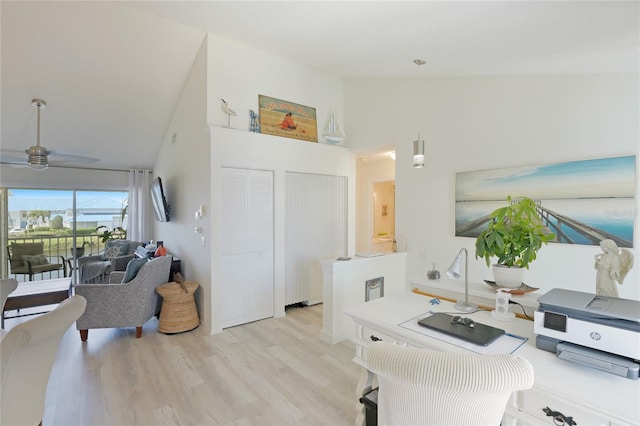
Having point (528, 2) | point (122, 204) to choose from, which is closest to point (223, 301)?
point (528, 2)

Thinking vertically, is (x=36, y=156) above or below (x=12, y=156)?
below

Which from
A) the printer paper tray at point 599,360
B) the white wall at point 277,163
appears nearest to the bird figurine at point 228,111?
the white wall at point 277,163

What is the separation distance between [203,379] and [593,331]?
268 centimetres

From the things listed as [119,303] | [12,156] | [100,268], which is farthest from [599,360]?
[12,156]

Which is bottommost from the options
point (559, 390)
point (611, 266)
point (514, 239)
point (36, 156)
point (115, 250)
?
point (115, 250)

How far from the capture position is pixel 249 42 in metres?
3.71

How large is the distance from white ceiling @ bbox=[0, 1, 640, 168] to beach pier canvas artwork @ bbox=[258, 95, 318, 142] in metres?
0.62

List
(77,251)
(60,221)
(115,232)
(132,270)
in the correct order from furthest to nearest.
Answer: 1. (115,232)
2. (77,251)
3. (60,221)
4. (132,270)

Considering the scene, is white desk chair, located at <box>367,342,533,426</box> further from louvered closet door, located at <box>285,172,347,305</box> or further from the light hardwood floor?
louvered closet door, located at <box>285,172,347,305</box>

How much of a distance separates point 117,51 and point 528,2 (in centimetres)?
403

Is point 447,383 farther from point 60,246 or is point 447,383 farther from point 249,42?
point 60,246

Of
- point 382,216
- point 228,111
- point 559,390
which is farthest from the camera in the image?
point 382,216

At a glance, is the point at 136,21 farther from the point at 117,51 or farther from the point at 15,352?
the point at 15,352

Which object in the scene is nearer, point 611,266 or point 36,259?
point 611,266
